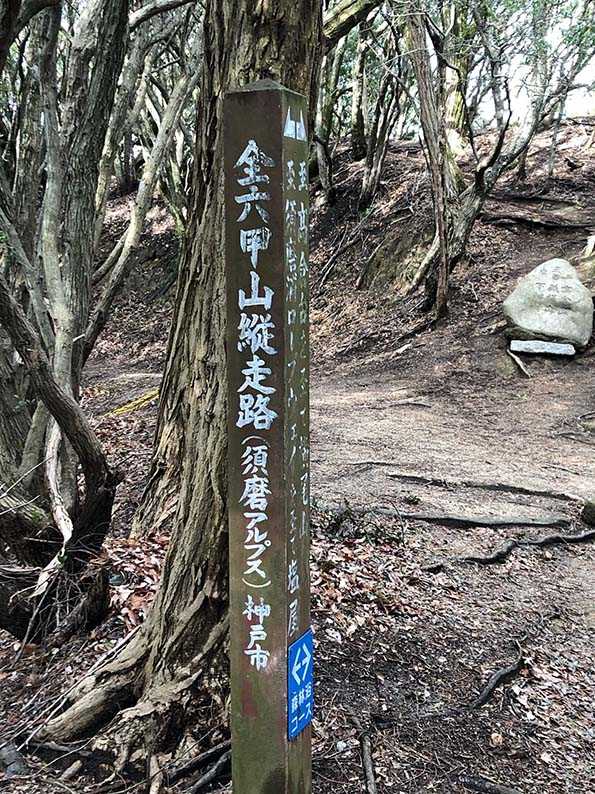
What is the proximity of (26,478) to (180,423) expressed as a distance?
3.08ft

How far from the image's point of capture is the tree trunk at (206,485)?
274 cm

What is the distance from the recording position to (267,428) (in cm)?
202

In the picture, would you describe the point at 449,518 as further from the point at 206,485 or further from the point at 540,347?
the point at 540,347

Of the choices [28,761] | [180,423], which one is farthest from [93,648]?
[180,423]

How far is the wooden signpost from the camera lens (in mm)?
1943

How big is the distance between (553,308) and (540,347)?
0.59 meters

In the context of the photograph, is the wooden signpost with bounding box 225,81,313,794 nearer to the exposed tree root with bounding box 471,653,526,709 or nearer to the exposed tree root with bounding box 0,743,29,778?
the exposed tree root with bounding box 0,743,29,778

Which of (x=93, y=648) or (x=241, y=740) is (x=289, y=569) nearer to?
(x=241, y=740)

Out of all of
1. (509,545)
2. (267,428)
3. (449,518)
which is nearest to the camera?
(267,428)

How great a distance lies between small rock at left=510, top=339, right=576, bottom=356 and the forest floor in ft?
0.47

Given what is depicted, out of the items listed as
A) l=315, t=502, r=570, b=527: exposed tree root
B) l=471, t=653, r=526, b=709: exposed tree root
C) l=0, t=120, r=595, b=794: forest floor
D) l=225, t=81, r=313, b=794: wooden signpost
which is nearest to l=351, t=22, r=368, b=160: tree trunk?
l=0, t=120, r=595, b=794: forest floor

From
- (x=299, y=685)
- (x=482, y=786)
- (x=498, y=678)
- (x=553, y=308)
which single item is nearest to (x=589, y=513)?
(x=498, y=678)

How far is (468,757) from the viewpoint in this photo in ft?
10.2

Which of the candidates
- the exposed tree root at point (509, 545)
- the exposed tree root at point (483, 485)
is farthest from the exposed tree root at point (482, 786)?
the exposed tree root at point (483, 485)
